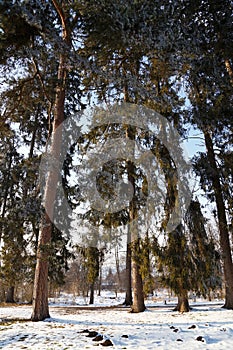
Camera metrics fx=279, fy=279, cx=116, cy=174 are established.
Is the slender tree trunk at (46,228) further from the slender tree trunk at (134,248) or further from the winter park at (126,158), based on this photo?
the slender tree trunk at (134,248)

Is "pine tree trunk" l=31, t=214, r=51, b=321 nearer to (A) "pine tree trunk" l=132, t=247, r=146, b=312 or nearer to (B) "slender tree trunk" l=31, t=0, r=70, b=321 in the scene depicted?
(B) "slender tree trunk" l=31, t=0, r=70, b=321

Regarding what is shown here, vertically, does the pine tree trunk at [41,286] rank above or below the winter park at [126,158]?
below

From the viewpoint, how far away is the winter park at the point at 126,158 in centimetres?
610

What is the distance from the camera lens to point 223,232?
10938mm

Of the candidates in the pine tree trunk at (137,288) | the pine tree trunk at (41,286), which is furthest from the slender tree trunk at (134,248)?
the pine tree trunk at (41,286)

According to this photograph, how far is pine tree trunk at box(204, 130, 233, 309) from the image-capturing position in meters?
10.3

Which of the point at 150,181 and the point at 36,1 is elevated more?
the point at 36,1

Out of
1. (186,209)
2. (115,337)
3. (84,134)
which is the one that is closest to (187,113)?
(186,209)

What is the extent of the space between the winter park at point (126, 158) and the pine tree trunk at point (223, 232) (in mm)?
40

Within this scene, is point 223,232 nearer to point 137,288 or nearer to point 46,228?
point 137,288

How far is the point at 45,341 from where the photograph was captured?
15.5 ft

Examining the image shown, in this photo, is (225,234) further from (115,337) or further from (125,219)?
(115,337)

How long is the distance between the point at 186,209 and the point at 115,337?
5.25m

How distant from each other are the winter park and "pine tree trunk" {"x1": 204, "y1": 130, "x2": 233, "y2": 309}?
4 cm
